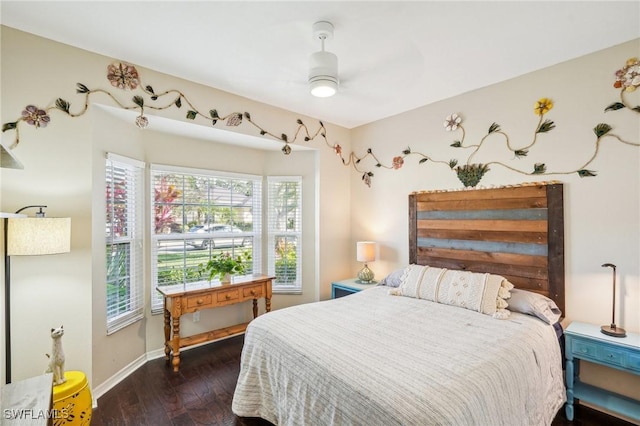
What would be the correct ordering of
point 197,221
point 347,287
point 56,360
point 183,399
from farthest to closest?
point 347,287, point 197,221, point 183,399, point 56,360

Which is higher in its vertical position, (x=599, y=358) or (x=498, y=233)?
(x=498, y=233)

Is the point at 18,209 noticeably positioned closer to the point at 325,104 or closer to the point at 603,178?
the point at 325,104

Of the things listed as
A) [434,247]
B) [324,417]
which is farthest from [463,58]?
[324,417]

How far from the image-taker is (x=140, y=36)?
6.84 ft

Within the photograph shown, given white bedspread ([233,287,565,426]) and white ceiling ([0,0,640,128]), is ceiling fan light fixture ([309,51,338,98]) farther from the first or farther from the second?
white bedspread ([233,287,565,426])

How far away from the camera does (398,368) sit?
4.91 ft

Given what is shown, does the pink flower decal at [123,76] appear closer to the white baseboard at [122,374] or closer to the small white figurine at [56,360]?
the small white figurine at [56,360]

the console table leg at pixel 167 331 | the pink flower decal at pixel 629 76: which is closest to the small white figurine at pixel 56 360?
the console table leg at pixel 167 331

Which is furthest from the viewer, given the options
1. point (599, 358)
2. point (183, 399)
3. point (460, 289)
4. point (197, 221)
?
point (197, 221)

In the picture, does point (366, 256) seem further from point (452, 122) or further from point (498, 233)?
point (452, 122)

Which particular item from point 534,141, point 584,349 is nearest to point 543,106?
point 534,141

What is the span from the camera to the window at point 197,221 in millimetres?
3160

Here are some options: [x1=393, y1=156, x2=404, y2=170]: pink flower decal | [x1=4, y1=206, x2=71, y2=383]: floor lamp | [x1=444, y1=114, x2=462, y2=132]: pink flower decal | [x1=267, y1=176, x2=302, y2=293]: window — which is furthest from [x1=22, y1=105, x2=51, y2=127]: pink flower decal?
[x1=444, y1=114, x2=462, y2=132]: pink flower decal

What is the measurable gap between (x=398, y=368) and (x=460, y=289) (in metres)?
1.31
